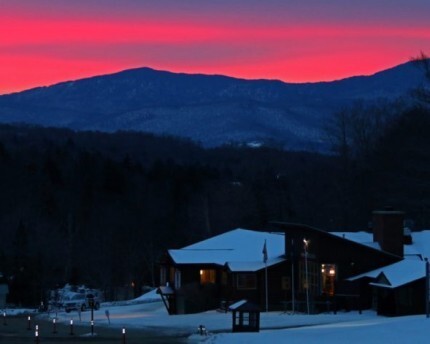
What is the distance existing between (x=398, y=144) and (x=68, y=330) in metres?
43.6

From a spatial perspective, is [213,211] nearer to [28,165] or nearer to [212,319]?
[28,165]

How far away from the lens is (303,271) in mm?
56125

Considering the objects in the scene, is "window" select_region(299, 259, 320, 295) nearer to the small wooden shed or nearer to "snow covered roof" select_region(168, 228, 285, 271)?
"snow covered roof" select_region(168, 228, 285, 271)

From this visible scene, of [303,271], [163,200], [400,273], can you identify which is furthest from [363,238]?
[163,200]

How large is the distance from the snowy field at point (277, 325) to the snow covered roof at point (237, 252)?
3.47 meters

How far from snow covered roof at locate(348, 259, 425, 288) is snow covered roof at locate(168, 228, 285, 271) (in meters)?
7.22

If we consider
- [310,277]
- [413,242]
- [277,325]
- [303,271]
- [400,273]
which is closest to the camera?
[277,325]

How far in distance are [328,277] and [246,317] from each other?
13913 mm

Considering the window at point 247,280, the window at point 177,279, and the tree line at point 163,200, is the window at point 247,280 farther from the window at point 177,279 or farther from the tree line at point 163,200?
the tree line at point 163,200

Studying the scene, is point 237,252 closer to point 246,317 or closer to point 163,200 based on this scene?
point 246,317

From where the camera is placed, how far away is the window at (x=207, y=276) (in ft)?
196

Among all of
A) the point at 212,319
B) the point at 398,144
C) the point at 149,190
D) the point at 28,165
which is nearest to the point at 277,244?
the point at 212,319

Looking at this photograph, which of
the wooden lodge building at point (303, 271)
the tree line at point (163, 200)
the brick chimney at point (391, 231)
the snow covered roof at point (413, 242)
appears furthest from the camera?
the tree line at point (163, 200)

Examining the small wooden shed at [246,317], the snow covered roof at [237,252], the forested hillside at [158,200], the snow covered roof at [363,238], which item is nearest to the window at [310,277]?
the snow covered roof at [237,252]
